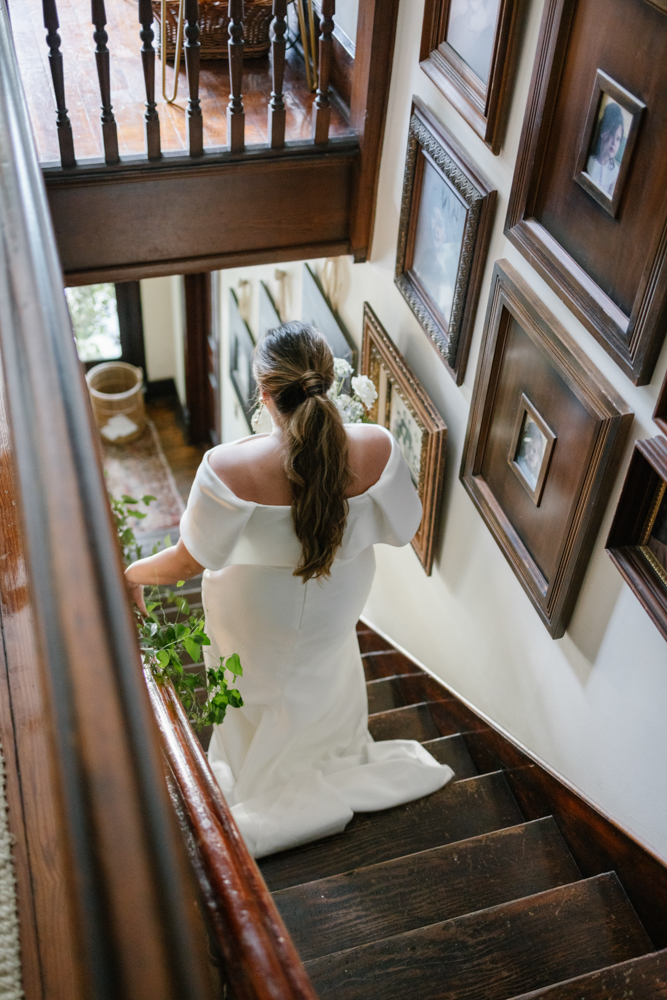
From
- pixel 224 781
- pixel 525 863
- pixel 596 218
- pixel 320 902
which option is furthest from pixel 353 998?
pixel 596 218

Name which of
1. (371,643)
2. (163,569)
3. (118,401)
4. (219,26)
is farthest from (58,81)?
(118,401)

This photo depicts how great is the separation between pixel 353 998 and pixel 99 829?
210 cm

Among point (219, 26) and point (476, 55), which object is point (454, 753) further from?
point (219, 26)

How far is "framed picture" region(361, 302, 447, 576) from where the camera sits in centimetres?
322

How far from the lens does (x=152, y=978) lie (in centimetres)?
39

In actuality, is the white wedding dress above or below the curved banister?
below

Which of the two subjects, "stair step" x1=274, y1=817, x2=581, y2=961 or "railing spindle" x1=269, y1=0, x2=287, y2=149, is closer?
"stair step" x1=274, y1=817, x2=581, y2=961

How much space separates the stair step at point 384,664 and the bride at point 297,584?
81 cm

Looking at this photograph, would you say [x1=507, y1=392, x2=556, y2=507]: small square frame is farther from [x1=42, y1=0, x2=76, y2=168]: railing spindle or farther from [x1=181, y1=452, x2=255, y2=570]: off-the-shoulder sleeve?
[x1=42, y1=0, x2=76, y2=168]: railing spindle

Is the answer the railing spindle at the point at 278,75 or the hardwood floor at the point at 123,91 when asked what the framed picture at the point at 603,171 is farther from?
the hardwood floor at the point at 123,91

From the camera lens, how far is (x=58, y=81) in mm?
2832

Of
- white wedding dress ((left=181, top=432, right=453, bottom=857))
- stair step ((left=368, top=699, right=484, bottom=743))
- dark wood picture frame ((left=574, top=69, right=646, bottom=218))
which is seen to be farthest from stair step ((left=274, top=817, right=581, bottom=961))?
dark wood picture frame ((left=574, top=69, right=646, bottom=218))

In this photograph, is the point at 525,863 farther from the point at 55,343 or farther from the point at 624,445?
the point at 55,343

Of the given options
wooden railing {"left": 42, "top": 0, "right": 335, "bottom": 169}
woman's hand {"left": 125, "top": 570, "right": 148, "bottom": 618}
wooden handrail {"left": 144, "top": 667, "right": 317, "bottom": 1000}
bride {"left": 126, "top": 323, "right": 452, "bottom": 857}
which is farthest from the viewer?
wooden railing {"left": 42, "top": 0, "right": 335, "bottom": 169}
